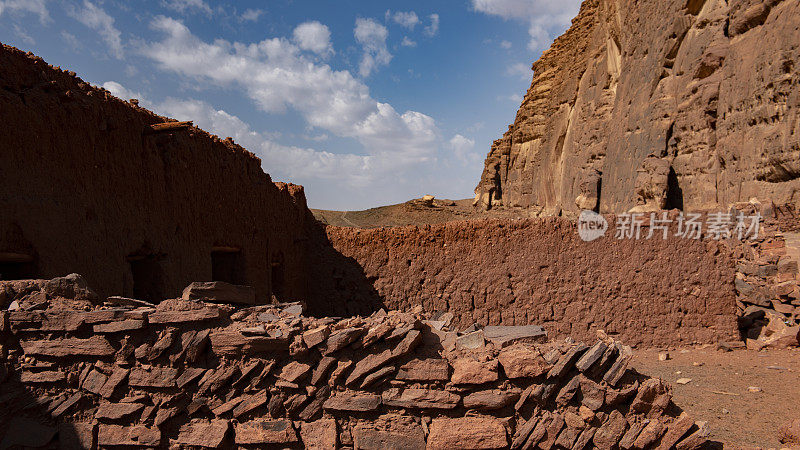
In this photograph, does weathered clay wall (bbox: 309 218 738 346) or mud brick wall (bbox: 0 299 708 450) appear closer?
mud brick wall (bbox: 0 299 708 450)

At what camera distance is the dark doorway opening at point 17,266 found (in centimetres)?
412

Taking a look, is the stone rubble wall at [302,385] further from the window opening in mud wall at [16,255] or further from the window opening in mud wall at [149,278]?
the window opening in mud wall at [149,278]

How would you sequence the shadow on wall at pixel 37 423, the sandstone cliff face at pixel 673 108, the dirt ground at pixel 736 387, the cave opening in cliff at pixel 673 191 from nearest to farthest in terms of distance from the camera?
the shadow on wall at pixel 37 423 → the dirt ground at pixel 736 387 → the sandstone cliff face at pixel 673 108 → the cave opening in cliff at pixel 673 191

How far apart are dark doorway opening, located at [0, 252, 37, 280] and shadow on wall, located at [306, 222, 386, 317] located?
16.5 ft

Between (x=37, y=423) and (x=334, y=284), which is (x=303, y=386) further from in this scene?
(x=334, y=284)

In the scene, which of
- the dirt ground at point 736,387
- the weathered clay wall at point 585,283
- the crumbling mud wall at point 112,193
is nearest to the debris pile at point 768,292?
the weathered clay wall at point 585,283

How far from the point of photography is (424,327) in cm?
317

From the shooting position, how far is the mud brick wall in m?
2.84

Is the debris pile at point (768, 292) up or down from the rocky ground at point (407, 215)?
down

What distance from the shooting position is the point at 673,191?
1341 centimetres

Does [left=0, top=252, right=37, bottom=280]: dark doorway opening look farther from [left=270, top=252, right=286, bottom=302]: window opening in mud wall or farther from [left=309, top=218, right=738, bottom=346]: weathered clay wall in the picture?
[left=309, top=218, right=738, bottom=346]: weathered clay wall

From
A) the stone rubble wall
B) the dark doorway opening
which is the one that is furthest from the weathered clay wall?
the dark doorway opening

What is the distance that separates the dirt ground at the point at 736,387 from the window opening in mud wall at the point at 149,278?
587 cm

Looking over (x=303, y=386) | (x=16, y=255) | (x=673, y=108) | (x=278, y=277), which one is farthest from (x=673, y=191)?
(x=16, y=255)
